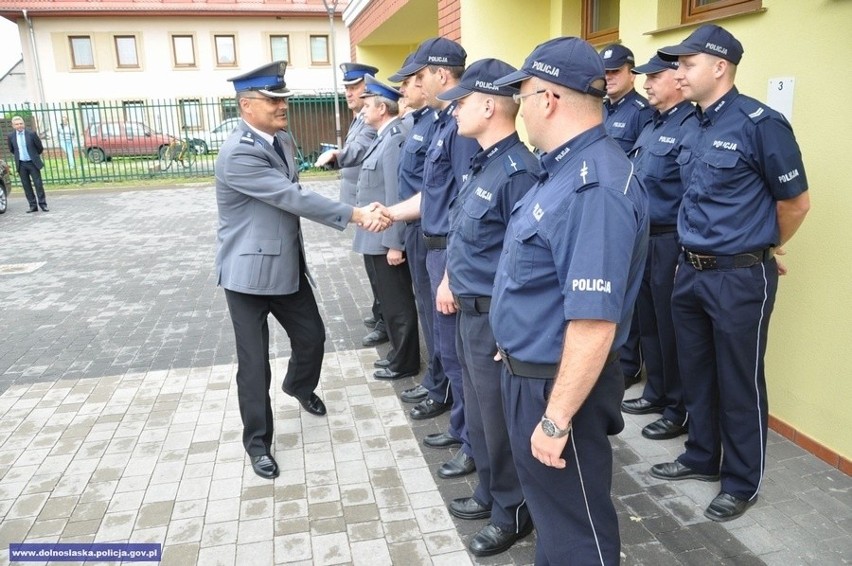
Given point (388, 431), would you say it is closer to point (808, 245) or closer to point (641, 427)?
point (641, 427)

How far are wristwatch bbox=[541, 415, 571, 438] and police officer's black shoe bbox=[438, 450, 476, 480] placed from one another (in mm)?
1544

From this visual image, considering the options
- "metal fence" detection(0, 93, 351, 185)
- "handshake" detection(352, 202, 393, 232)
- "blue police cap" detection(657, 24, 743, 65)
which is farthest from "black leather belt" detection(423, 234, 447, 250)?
"metal fence" detection(0, 93, 351, 185)

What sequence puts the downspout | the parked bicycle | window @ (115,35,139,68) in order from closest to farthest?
the parked bicycle, the downspout, window @ (115,35,139,68)

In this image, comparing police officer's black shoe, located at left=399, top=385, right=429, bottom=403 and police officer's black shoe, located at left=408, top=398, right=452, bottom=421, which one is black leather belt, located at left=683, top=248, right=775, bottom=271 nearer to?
police officer's black shoe, located at left=408, top=398, right=452, bottom=421

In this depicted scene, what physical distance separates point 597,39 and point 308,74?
2871 centimetres

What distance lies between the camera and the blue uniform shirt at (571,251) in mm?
1849

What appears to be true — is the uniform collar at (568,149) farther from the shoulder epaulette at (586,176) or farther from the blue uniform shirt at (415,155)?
the blue uniform shirt at (415,155)

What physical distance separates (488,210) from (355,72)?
11.2 ft

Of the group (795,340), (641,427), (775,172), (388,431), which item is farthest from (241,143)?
(795,340)

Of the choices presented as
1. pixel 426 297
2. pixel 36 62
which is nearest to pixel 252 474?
pixel 426 297

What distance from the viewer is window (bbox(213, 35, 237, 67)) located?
31.6m

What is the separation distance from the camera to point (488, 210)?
2652 millimetres

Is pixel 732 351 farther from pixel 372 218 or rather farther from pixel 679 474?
pixel 372 218

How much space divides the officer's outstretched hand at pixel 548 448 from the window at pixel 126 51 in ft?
112
